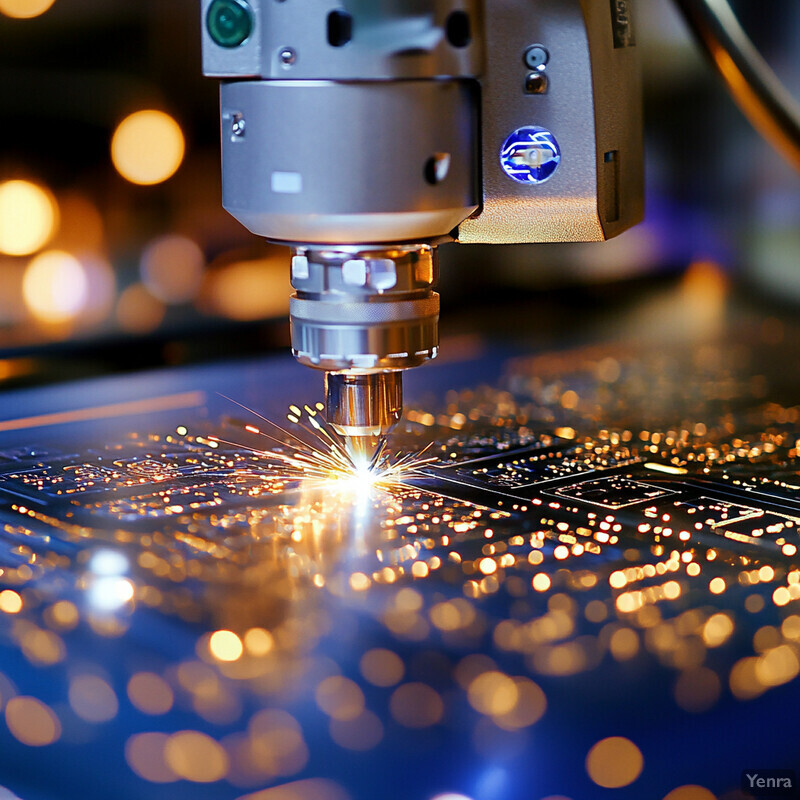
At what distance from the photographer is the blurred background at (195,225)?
1.37 meters

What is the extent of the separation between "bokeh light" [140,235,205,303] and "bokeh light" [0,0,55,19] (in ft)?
0.96

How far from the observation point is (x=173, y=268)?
1.48m

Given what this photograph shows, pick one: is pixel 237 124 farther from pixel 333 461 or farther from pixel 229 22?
pixel 333 461

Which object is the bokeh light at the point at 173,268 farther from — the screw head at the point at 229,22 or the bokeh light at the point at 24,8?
the screw head at the point at 229,22

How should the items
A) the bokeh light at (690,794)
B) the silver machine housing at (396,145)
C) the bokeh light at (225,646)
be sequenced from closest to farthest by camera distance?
1. the bokeh light at (690,794)
2. the bokeh light at (225,646)
3. the silver machine housing at (396,145)

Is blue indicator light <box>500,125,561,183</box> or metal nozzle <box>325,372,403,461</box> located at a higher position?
blue indicator light <box>500,125,561,183</box>

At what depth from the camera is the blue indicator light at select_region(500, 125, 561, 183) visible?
0.77 metres

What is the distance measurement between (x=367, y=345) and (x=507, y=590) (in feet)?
0.60

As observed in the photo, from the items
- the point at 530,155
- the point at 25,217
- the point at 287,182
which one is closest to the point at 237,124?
the point at 287,182

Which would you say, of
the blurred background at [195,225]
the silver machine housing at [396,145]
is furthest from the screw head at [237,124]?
the blurred background at [195,225]

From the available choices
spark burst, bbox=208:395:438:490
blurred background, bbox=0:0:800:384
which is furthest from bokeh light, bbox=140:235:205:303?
spark burst, bbox=208:395:438:490

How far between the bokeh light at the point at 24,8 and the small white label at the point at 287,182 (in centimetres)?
75

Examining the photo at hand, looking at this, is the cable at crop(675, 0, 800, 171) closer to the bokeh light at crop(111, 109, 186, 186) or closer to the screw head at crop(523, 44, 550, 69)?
the screw head at crop(523, 44, 550, 69)

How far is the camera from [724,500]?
0.86 m
